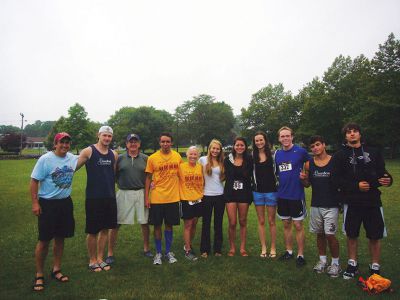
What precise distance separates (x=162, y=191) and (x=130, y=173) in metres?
0.74

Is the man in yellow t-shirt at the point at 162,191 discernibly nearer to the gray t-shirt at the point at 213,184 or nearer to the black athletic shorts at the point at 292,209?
the gray t-shirt at the point at 213,184

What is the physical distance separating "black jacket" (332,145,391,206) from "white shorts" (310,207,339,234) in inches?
11.2

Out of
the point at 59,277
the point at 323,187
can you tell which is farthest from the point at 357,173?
the point at 59,277

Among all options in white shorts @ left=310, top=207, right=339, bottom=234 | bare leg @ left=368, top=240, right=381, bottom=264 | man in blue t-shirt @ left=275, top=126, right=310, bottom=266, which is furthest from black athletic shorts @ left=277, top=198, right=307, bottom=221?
bare leg @ left=368, top=240, right=381, bottom=264

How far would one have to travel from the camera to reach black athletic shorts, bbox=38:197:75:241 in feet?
15.8

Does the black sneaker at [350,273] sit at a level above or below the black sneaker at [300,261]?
above

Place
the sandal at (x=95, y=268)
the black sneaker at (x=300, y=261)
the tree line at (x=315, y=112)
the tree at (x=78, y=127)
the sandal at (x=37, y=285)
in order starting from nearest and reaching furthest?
the sandal at (x=37, y=285) < the sandal at (x=95, y=268) < the black sneaker at (x=300, y=261) < the tree line at (x=315, y=112) < the tree at (x=78, y=127)

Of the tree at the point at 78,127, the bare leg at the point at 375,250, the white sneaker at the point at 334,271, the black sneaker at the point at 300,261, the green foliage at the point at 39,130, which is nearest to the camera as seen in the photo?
the bare leg at the point at 375,250

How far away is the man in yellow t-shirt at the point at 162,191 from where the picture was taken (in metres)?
5.84

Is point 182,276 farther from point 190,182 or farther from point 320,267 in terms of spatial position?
point 320,267

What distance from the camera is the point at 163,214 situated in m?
5.88

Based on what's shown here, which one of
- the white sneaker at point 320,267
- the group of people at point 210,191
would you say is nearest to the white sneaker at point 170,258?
the group of people at point 210,191

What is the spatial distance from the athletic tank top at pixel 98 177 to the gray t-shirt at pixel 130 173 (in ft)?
1.59

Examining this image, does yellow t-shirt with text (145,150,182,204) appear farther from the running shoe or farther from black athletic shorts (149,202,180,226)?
the running shoe
